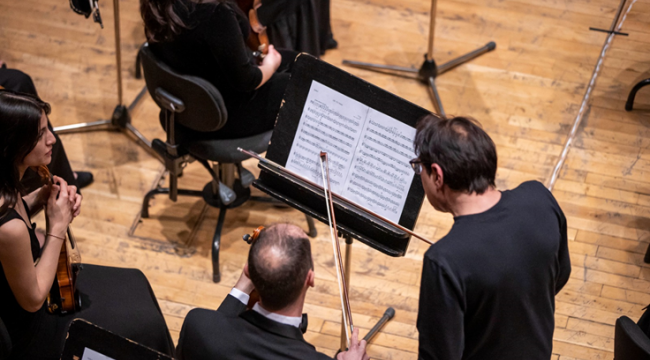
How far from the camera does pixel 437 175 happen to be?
1.63 m

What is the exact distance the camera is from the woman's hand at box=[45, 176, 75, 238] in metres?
1.99

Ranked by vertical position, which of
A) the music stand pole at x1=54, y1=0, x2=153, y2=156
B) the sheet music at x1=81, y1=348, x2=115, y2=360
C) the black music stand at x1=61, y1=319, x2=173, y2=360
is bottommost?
the music stand pole at x1=54, y1=0, x2=153, y2=156

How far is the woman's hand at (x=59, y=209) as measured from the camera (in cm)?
199

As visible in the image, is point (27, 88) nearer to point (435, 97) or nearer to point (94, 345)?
point (94, 345)

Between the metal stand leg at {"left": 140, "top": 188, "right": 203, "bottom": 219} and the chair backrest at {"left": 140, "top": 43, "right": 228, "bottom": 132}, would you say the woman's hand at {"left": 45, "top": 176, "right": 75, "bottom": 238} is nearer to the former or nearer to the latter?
the chair backrest at {"left": 140, "top": 43, "right": 228, "bottom": 132}

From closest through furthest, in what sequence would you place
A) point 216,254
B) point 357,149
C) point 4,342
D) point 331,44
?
point 4,342 → point 357,149 → point 216,254 → point 331,44

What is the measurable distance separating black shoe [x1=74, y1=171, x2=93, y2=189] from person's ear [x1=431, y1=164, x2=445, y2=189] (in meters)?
2.13

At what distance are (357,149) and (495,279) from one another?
0.59 m

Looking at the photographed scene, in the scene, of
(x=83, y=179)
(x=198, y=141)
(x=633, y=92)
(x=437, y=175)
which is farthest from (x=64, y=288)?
(x=633, y=92)

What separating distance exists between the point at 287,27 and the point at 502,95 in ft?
4.12

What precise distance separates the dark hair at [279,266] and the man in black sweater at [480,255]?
30cm

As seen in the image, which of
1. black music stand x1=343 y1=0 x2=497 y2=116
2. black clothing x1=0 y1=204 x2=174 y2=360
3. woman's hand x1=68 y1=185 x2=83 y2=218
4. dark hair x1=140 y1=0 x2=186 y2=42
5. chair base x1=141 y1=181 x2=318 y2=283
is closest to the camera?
black clothing x1=0 y1=204 x2=174 y2=360

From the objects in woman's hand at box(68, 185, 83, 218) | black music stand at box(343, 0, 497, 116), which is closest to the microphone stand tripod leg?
black music stand at box(343, 0, 497, 116)

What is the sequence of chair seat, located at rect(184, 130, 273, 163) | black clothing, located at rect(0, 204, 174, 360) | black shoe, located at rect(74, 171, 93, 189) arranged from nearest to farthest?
black clothing, located at rect(0, 204, 174, 360), chair seat, located at rect(184, 130, 273, 163), black shoe, located at rect(74, 171, 93, 189)
